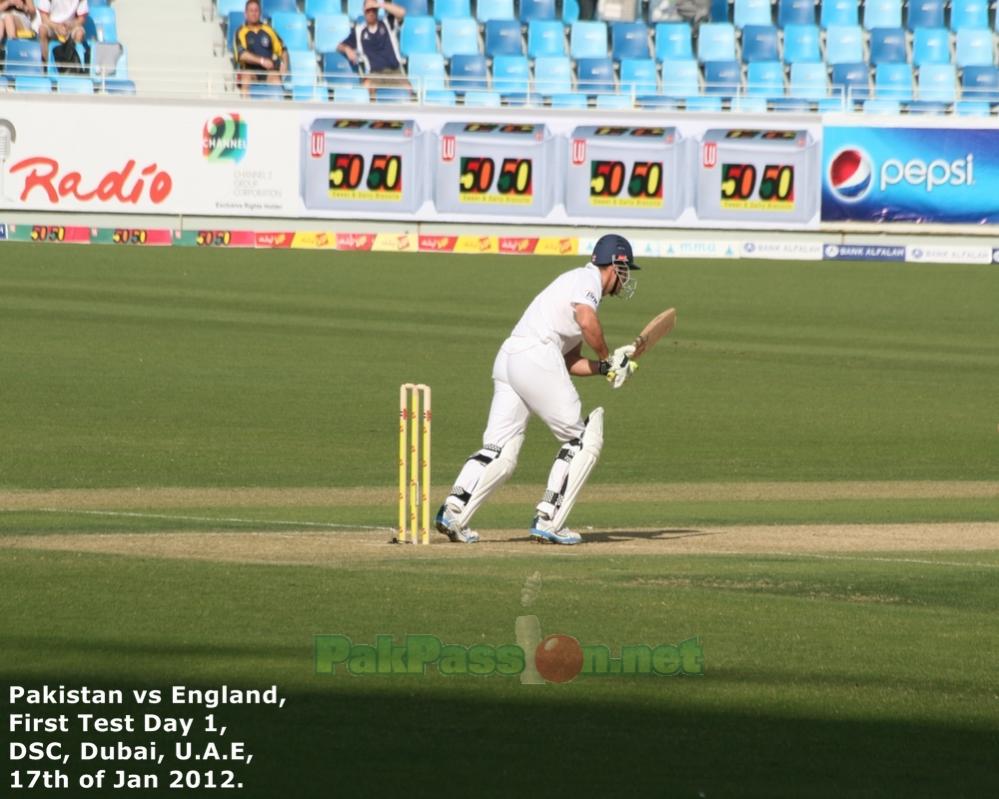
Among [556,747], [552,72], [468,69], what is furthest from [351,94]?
[556,747]

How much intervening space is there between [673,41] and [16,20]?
12736mm

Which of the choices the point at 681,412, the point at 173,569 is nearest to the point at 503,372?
the point at 173,569

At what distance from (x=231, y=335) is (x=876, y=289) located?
36.3 feet

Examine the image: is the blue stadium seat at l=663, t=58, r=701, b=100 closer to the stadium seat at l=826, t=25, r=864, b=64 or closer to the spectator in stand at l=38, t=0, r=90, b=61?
the stadium seat at l=826, t=25, r=864, b=64

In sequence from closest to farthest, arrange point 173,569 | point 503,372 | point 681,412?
point 173,569
point 503,372
point 681,412

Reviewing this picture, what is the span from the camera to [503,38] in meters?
36.8

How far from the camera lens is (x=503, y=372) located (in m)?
11.6

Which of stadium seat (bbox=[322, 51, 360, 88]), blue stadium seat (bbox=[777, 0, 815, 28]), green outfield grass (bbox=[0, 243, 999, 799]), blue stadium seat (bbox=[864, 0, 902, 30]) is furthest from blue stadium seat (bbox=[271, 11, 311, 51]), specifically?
blue stadium seat (bbox=[864, 0, 902, 30])

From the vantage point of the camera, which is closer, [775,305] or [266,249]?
[775,305]

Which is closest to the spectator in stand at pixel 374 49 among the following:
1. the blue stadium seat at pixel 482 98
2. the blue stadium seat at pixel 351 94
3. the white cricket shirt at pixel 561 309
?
the blue stadium seat at pixel 351 94

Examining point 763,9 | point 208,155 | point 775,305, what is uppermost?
point 763,9

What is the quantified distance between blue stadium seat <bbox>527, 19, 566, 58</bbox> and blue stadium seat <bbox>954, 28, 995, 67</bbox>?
26.7 ft

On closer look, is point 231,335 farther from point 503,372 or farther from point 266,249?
point 503,372

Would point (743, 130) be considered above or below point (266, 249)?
above
